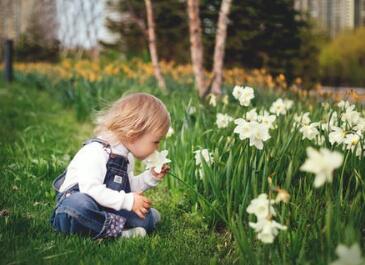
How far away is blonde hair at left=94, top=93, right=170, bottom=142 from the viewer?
2.63 metres

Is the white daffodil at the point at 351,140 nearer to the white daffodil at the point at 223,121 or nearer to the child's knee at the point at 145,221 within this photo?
the white daffodil at the point at 223,121

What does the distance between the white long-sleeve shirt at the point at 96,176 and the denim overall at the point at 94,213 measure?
3cm

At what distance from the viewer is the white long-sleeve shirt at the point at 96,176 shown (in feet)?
8.19

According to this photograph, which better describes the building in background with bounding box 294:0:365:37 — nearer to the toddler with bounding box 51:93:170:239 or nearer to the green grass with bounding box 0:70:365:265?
the green grass with bounding box 0:70:365:265

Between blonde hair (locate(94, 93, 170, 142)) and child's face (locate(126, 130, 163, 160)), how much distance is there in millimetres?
→ 20

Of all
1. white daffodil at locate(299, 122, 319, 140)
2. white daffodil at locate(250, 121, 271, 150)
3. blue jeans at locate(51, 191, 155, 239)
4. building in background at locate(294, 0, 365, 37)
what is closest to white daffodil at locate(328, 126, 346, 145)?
white daffodil at locate(299, 122, 319, 140)

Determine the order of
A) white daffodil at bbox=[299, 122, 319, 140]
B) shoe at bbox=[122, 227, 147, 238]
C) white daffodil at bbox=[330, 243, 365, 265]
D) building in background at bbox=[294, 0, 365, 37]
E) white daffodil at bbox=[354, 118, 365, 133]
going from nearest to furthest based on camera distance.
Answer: white daffodil at bbox=[330, 243, 365, 265]
shoe at bbox=[122, 227, 147, 238]
white daffodil at bbox=[354, 118, 365, 133]
white daffodil at bbox=[299, 122, 319, 140]
building in background at bbox=[294, 0, 365, 37]

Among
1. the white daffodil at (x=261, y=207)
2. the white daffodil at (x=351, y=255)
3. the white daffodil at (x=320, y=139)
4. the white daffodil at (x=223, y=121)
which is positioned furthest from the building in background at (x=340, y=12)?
the white daffodil at (x=351, y=255)

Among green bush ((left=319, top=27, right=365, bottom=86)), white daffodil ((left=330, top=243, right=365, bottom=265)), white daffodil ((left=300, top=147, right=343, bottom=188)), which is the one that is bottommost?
green bush ((left=319, top=27, right=365, bottom=86))

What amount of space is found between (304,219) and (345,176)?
77cm

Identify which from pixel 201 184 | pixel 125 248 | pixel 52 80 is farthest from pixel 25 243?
pixel 52 80

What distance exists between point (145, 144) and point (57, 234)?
1.93ft

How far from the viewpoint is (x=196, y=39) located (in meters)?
6.36

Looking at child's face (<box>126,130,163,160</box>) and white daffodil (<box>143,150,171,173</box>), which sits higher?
child's face (<box>126,130,163,160</box>)
